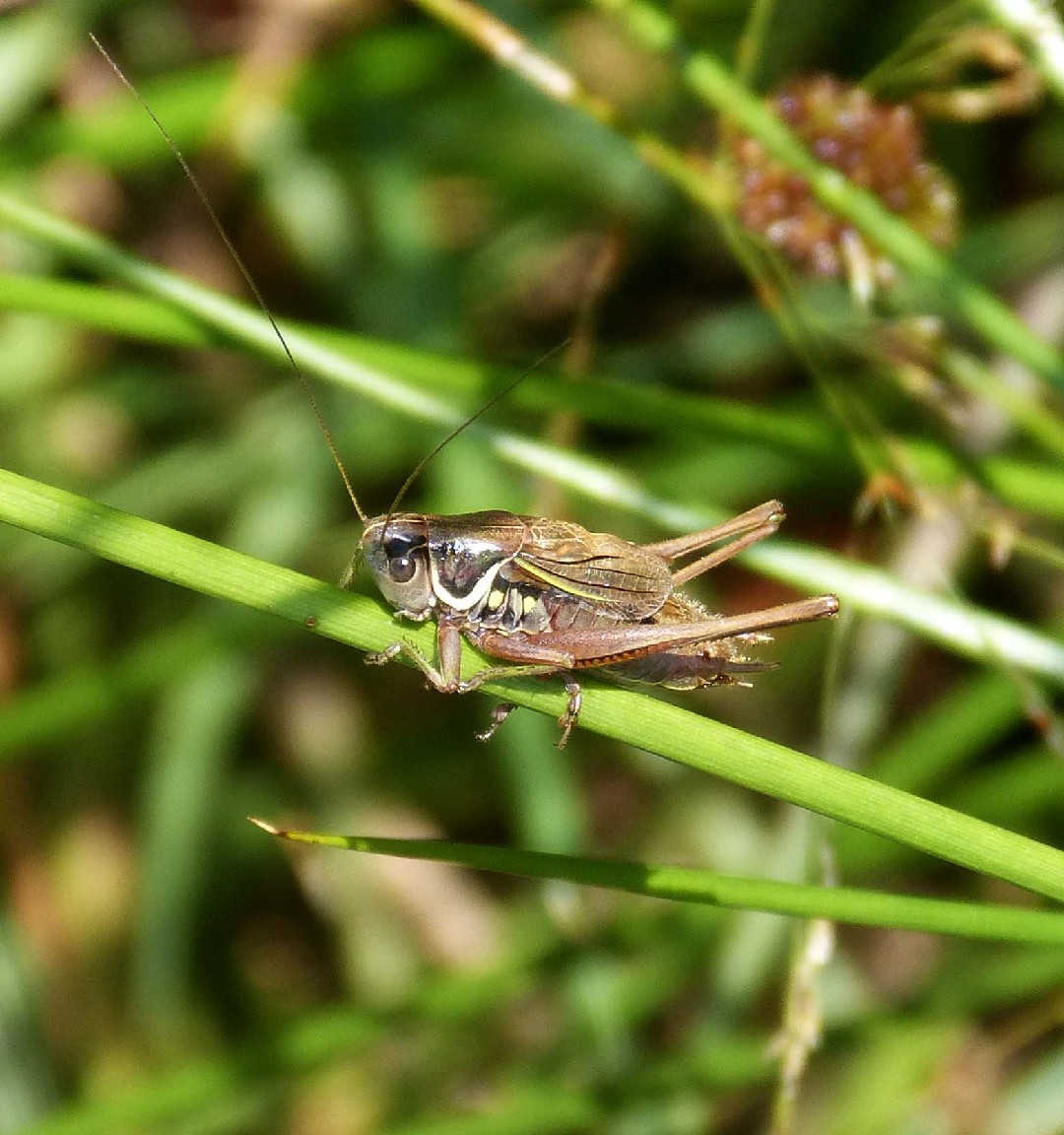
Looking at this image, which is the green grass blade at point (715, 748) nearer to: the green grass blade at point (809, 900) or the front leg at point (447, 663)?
the green grass blade at point (809, 900)

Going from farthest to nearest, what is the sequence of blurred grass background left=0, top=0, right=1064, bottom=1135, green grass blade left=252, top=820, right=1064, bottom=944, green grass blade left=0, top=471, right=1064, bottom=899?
1. blurred grass background left=0, top=0, right=1064, bottom=1135
2. green grass blade left=252, top=820, right=1064, bottom=944
3. green grass blade left=0, top=471, right=1064, bottom=899

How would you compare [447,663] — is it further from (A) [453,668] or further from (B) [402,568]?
(B) [402,568]

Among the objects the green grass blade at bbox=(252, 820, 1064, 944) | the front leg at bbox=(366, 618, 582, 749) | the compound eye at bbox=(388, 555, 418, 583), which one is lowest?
the green grass blade at bbox=(252, 820, 1064, 944)

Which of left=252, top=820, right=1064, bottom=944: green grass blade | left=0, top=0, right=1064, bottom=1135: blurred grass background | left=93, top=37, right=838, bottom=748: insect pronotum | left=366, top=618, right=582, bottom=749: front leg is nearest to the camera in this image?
left=252, top=820, right=1064, bottom=944: green grass blade

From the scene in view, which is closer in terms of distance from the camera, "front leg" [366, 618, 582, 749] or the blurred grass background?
"front leg" [366, 618, 582, 749]

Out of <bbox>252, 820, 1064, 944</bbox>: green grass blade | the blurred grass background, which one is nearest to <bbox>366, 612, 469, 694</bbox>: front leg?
<bbox>252, 820, 1064, 944</bbox>: green grass blade

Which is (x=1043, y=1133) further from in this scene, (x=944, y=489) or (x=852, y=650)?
(x=944, y=489)

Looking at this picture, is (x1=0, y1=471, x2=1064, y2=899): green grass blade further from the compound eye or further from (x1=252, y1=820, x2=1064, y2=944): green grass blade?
the compound eye
